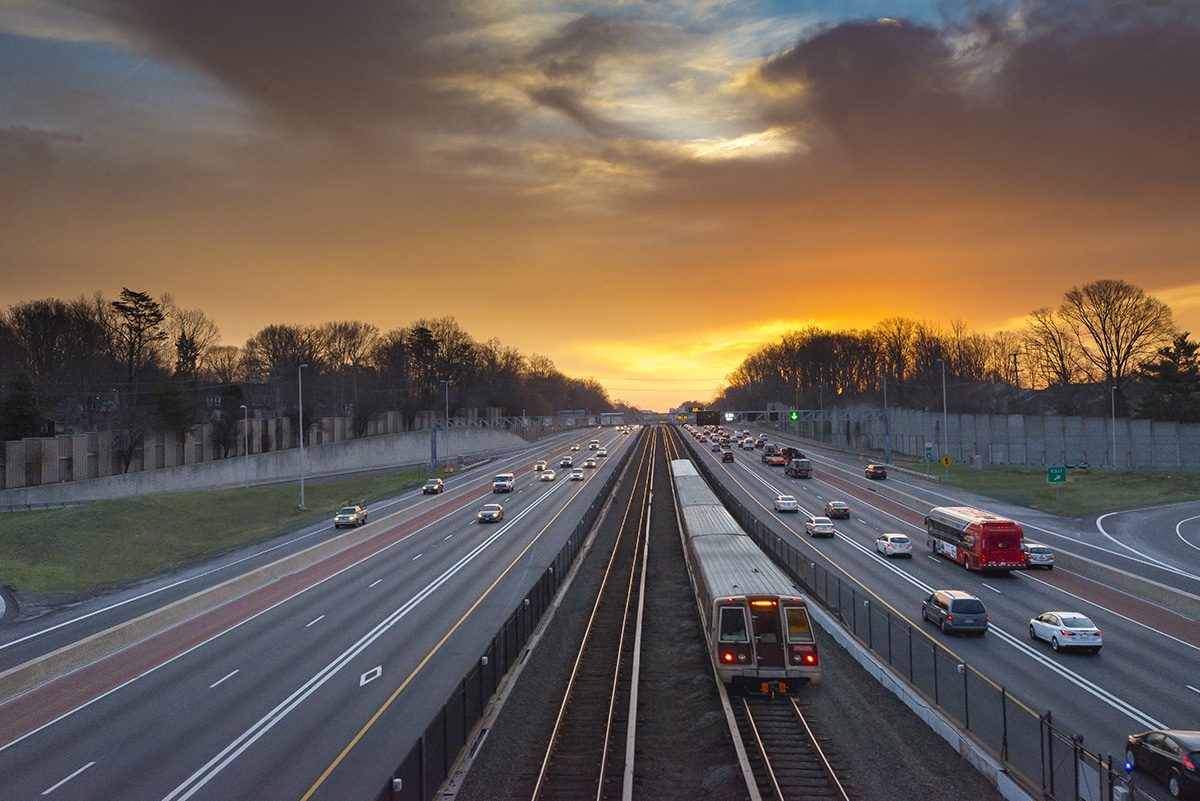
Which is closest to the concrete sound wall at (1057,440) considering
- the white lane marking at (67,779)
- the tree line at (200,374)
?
the tree line at (200,374)

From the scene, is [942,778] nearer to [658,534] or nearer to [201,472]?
[658,534]

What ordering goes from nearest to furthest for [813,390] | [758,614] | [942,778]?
[942,778] < [758,614] < [813,390]

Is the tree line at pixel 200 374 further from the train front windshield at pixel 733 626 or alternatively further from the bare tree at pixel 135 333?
the train front windshield at pixel 733 626

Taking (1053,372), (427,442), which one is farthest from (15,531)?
(1053,372)

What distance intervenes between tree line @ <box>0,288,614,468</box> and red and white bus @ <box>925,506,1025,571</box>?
72.7 metres

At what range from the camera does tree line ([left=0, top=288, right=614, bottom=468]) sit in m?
78.2

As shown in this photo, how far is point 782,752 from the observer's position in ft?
55.3

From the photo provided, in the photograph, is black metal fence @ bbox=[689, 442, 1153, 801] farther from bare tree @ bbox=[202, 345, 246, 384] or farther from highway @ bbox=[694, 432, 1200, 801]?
bare tree @ bbox=[202, 345, 246, 384]

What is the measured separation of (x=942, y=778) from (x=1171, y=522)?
158 feet

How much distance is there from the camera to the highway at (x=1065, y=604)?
1992cm

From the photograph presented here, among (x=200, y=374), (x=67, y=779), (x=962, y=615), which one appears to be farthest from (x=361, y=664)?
(x=200, y=374)

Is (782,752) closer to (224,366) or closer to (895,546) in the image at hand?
(895,546)

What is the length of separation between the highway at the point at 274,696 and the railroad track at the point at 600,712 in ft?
11.3

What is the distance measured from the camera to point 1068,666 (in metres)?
23.2
